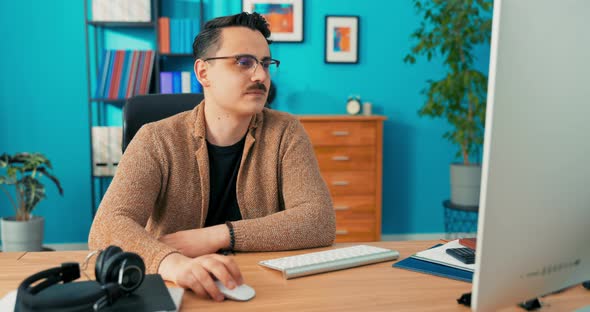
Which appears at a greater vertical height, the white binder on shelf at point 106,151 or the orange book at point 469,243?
the orange book at point 469,243

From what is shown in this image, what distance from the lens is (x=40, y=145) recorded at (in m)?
3.83

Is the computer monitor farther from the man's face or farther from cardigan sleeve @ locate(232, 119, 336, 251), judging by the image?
the man's face

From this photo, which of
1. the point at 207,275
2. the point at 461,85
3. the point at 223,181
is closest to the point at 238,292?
the point at 207,275

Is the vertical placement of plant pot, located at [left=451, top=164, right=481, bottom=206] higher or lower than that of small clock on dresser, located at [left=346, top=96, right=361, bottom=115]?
lower

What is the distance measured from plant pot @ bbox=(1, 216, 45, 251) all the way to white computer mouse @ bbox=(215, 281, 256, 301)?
282 centimetres

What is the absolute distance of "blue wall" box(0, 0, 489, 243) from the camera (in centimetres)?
376

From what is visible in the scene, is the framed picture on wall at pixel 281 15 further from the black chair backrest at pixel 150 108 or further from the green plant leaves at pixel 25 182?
the black chair backrest at pixel 150 108

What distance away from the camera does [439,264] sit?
1.16 metres

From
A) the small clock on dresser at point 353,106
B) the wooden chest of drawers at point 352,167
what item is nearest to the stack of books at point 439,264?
the wooden chest of drawers at point 352,167

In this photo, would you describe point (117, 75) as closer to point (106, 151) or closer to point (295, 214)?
point (106, 151)

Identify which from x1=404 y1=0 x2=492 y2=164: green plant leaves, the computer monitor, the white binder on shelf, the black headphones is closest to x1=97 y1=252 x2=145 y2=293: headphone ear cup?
the black headphones

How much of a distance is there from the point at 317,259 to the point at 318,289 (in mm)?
147

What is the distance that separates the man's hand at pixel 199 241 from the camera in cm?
128

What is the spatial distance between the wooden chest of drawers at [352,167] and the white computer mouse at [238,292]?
8.74 feet
